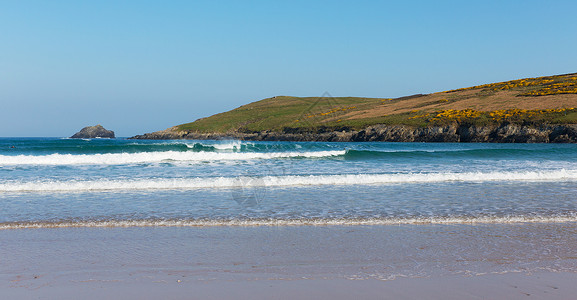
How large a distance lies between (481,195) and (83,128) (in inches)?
6560

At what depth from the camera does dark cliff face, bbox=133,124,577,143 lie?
5219 centimetres

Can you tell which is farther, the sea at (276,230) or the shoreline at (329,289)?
the sea at (276,230)

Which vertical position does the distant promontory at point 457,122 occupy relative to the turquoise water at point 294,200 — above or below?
above

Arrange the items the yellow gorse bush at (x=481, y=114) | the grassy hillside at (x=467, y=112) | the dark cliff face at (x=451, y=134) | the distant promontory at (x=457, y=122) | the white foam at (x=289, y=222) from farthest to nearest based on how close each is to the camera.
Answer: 1. the grassy hillside at (x=467, y=112)
2. the yellow gorse bush at (x=481, y=114)
3. the distant promontory at (x=457, y=122)
4. the dark cliff face at (x=451, y=134)
5. the white foam at (x=289, y=222)

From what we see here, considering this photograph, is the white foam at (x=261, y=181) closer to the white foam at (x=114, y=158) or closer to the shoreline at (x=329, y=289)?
the shoreline at (x=329, y=289)

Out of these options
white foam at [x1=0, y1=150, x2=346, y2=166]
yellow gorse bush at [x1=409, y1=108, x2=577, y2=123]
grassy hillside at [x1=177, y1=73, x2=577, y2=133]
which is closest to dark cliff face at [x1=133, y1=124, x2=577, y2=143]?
grassy hillside at [x1=177, y1=73, x2=577, y2=133]

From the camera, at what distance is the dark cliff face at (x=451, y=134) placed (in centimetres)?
5219

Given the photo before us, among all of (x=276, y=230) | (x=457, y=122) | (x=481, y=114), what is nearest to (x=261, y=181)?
(x=276, y=230)

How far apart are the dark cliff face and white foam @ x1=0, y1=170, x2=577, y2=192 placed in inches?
1516

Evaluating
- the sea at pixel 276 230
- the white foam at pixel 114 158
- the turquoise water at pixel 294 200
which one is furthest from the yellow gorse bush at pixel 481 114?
the sea at pixel 276 230

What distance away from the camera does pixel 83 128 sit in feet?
517

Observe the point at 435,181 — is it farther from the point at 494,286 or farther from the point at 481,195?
the point at 494,286

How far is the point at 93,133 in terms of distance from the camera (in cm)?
15638

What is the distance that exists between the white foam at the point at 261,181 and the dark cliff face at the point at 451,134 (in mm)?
38496
